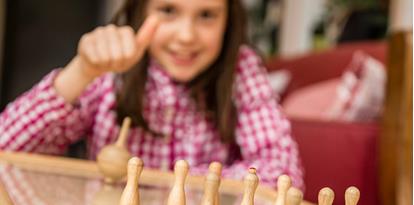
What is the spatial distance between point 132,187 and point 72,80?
0.43 m

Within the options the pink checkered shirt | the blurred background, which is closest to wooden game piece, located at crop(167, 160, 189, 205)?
the pink checkered shirt

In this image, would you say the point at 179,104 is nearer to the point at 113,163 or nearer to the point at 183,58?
the point at 183,58

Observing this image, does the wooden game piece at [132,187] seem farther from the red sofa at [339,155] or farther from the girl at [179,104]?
the red sofa at [339,155]

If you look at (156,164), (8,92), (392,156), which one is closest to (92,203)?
(156,164)

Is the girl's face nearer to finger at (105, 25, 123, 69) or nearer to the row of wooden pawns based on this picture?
finger at (105, 25, 123, 69)

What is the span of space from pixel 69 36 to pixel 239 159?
3.44m

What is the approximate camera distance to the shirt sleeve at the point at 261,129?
1009 millimetres

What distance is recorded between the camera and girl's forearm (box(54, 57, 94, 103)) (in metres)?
0.80

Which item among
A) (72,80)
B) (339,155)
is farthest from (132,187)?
(339,155)

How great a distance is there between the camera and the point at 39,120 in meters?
0.92

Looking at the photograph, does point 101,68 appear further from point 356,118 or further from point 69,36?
point 69,36

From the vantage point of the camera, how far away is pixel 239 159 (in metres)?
1.11

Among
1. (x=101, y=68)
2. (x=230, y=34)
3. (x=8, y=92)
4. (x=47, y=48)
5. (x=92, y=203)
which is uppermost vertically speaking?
(x=47, y=48)

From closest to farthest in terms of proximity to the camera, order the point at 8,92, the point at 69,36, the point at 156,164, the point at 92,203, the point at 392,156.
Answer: the point at 92,203 → the point at 156,164 → the point at 392,156 → the point at 8,92 → the point at 69,36
